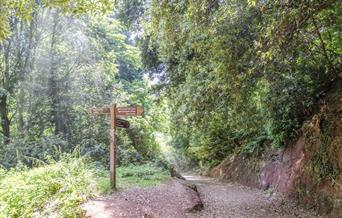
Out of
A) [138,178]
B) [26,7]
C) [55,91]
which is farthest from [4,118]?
[26,7]

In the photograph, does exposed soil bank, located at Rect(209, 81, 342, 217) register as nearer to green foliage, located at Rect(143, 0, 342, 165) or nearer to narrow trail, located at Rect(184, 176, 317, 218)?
narrow trail, located at Rect(184, 176, 317, 218)

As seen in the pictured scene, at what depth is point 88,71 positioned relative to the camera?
12297 mm

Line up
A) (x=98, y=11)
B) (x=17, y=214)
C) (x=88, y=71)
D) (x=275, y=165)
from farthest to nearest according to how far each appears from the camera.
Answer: (x=88, y=71) → (x=275, y=165) → (x=17, y=214) → (x=98, y=11)

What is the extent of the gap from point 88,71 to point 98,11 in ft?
27.4

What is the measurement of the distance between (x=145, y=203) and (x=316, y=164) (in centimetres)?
394

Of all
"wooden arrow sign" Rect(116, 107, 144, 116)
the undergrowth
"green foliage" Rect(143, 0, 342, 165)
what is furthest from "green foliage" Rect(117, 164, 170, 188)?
"green foliage" Rect(143, 0, 342, 165)

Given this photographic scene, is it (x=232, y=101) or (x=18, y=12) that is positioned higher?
(x=18, y=12)

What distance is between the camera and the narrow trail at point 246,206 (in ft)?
21.3

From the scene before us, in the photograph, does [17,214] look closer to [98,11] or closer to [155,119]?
[98,11]

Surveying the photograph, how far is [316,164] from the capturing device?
6.80 metres

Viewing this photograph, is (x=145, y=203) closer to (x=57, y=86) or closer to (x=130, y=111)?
(x=130, y=111)

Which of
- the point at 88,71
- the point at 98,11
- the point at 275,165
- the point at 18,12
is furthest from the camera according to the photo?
the point at 88,71

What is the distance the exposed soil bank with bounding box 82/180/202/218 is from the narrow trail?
34 cm

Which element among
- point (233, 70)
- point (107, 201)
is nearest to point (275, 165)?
point (233, 70)
